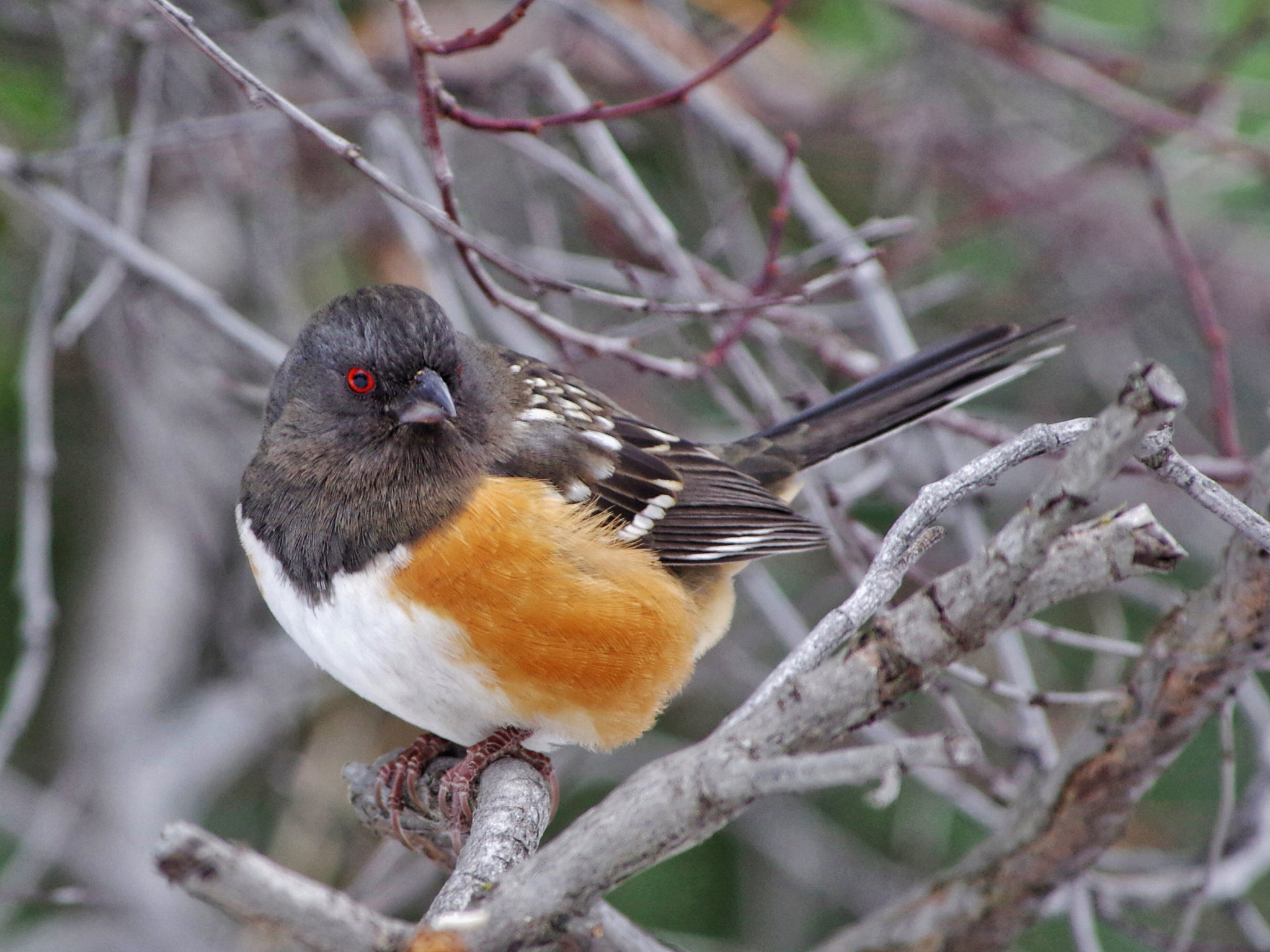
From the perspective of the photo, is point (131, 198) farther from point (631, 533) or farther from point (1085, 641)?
point (1085, 641)

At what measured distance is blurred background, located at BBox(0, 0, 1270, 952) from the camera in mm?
2631

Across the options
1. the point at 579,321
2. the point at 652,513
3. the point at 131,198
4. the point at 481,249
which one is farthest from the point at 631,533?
the point at 579,321

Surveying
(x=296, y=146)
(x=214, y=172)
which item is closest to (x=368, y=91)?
(x=214, y=172)

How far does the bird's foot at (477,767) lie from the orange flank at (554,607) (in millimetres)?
67

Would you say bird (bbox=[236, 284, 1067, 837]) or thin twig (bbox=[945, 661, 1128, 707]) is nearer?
thin twig (bbox=[945, 661, 1128, 707])

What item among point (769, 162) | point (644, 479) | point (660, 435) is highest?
point (769, 162)

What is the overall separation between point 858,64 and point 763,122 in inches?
19.9

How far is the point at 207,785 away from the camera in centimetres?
310

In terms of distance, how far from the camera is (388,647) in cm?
181

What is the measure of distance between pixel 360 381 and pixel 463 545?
1.13 feet

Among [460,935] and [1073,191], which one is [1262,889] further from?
[460,935]

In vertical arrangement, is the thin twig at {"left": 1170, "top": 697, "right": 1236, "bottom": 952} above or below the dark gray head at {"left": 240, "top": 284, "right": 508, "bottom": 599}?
below

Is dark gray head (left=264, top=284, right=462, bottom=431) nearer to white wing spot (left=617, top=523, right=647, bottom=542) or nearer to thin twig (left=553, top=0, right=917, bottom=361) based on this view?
white wing spot (left=617, top=523, right=647, bottom=542)

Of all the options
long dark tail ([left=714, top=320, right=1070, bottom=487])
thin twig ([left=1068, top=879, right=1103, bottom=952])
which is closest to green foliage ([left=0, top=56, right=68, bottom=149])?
long dark tail ([left=714, top=320, right=1070, bottom=487])
